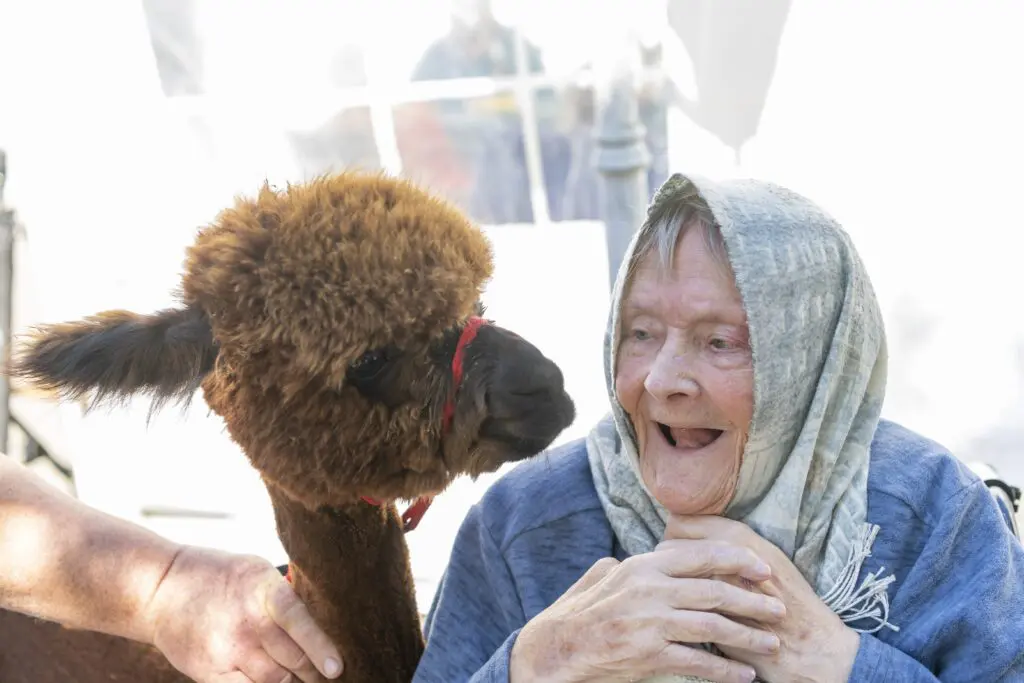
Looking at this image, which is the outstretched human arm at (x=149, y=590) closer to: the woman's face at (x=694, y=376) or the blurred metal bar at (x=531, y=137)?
the woman's face at (x=694, y=376)

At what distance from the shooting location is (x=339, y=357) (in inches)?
54.2

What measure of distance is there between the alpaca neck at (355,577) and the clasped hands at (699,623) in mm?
274

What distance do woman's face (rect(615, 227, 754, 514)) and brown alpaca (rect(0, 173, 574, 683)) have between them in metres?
0.18

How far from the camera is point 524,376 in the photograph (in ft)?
4.94

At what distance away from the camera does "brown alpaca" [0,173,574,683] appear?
138 centimetres

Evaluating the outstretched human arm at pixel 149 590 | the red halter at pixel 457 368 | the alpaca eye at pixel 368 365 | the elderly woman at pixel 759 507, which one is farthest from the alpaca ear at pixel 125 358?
the elderly woman at pixel 759 507

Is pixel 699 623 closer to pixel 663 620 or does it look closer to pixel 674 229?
pixel 663 620

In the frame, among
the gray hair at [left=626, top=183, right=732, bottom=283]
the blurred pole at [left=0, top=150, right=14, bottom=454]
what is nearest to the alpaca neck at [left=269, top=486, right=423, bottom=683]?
the gray hair at [left=626, top=183, right=732, bottom=283]

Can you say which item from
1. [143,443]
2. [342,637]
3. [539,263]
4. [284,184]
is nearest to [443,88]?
[539,263]

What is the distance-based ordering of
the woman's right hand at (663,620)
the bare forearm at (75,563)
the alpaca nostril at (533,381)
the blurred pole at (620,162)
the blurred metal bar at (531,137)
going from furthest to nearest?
the blurred metal bar at (531,137) < the blurred pole at (620,162) < the bare forearm at (75,563) < the alpaca nostril at (533,381) < the woman's right hand at (663,620)

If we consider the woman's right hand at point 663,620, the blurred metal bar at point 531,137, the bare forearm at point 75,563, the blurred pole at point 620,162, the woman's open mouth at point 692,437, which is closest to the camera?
the woman's right hand at point 663,620

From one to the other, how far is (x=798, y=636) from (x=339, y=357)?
2.62ft

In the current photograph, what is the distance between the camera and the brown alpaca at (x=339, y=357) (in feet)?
4.53

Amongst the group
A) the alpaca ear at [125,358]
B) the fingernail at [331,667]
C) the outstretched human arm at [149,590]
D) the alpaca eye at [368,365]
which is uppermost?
the alpaca ear at [125,358]
